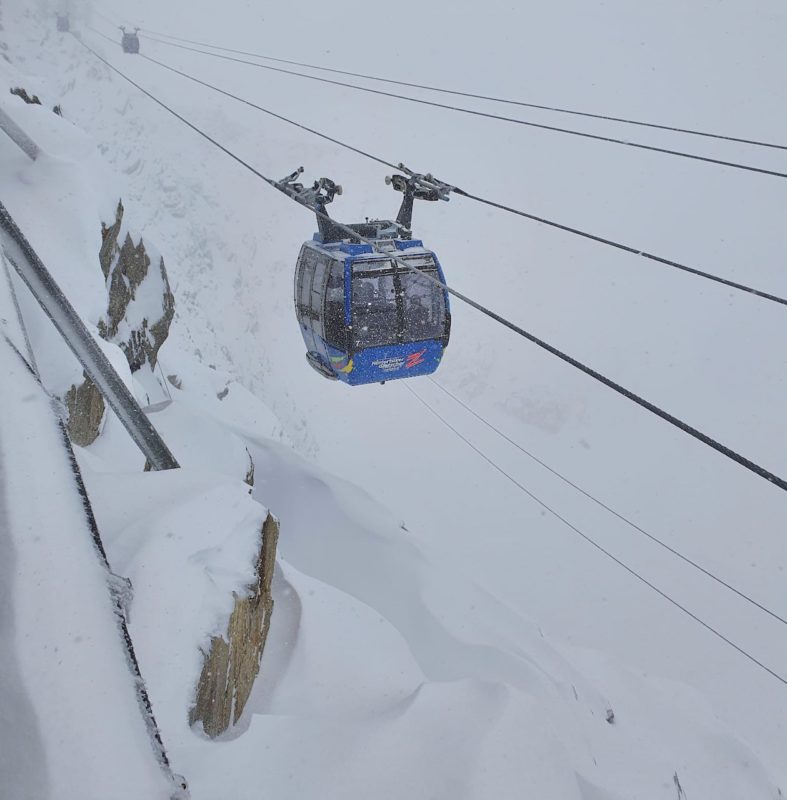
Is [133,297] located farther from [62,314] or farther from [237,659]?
[62,314]

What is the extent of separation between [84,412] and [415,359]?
15.4 ft

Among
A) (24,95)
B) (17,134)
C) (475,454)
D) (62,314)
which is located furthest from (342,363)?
(475,454)

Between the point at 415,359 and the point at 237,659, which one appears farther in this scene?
the point at 415,359

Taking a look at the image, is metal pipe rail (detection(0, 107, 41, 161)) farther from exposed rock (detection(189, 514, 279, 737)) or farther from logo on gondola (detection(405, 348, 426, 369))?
exposed rock (detection(189, 514, 279, 737))

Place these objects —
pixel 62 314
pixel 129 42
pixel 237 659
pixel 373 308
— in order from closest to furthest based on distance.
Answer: pixel 62 314, pixel 237 659, pixel 373 308, pixel 129 42

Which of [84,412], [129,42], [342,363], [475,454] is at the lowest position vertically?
[475,454]

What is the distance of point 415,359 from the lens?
30.4 ft

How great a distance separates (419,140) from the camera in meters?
51.9

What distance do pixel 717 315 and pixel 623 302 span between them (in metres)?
7.86

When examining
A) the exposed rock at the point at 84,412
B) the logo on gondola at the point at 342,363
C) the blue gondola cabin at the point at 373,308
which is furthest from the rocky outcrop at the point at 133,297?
the logo on gondola at the point at 342,363

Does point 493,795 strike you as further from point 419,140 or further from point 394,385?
point 419,140

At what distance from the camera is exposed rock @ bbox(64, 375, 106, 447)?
6.09 m

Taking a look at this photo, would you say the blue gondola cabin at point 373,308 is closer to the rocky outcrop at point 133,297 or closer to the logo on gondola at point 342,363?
the logo on gondola at point 342,363

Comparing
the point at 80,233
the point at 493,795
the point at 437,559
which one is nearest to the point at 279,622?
the point at 493,795
